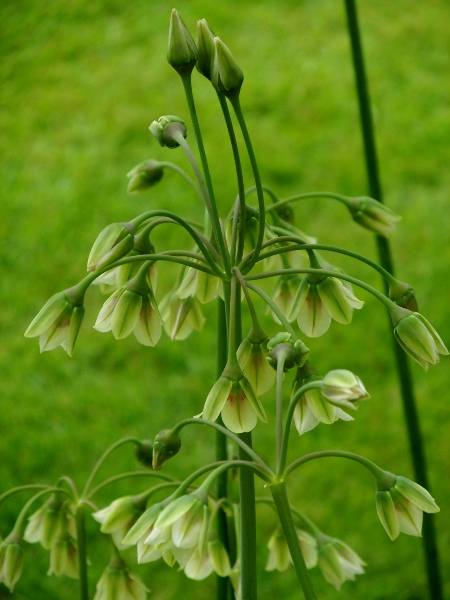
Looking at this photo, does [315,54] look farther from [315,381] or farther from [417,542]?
[315,381]

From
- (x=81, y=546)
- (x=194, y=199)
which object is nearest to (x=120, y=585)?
(x=81, y=546)

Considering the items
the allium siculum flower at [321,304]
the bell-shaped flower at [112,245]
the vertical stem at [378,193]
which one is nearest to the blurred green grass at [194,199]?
the vertical stem at [378,193]

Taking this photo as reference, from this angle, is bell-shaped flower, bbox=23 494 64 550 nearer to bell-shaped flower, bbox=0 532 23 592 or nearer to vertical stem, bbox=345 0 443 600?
bell-shaped flower, bbox=0 532 23 592

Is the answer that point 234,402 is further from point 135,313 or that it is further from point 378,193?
point 378,193

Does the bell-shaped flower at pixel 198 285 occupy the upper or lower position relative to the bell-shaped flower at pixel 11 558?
upper

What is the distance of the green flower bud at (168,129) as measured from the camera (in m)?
0.97

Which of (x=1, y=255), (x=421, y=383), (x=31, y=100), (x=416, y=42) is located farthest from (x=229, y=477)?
(x=416, y=42)

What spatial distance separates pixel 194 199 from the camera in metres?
3.41

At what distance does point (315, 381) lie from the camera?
83 cm

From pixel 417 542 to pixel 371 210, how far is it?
149 cm

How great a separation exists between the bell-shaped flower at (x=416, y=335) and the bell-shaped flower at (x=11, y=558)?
54cm

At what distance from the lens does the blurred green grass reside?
2.59m

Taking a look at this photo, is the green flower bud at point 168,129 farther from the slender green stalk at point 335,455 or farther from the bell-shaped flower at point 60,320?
the slender green stalk at point 335,455

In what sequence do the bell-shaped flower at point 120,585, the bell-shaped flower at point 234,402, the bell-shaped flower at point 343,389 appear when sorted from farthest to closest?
the bell-shaped flower at point 120,585 < the bell-shaped flower at point 234,402 < the bell-shaped flower at point 343,389
